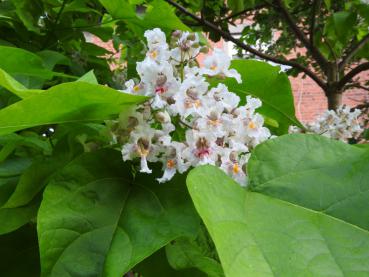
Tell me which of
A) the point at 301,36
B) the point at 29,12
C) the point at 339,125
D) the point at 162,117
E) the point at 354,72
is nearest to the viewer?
the point at 162,117

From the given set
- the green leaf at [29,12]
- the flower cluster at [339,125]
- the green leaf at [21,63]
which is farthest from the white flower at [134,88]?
the flower cluster at [339,125]

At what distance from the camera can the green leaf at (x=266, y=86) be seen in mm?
593

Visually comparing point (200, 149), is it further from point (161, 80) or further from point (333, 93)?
point (333, 93)

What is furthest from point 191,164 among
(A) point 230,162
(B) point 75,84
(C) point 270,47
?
(C) point 270,47

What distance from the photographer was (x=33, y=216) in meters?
0.48

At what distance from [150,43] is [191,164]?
135 millimetres

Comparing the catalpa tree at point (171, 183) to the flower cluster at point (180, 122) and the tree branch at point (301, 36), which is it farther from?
the tree branch at point (301, 36)

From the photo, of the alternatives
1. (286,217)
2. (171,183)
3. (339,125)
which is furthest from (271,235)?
(339,125)

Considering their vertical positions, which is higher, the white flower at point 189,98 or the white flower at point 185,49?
the white flower at point 185,49

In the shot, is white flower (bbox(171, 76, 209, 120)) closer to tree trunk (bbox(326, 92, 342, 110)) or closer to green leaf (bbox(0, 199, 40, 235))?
green leaf (bbox(0, 199, 40, 235))

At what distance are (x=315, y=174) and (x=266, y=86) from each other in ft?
0.69

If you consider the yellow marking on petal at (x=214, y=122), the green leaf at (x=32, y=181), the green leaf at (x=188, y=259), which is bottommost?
the green leaf at (x=188, y=259)

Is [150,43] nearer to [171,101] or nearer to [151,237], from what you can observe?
[171,101]

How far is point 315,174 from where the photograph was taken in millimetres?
423
